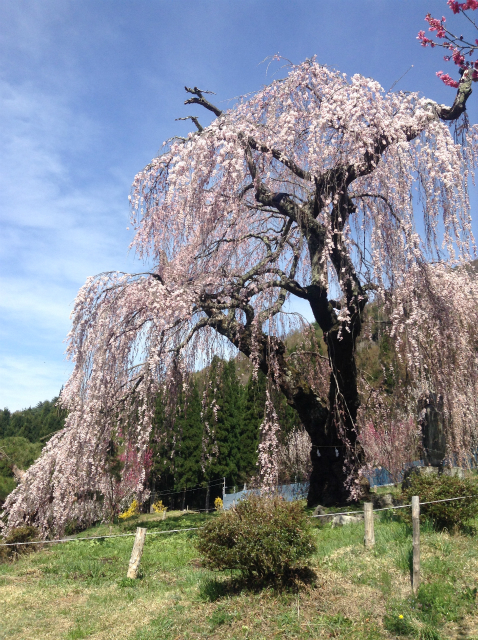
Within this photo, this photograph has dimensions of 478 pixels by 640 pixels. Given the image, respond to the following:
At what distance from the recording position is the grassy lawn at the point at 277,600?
4.79 meters

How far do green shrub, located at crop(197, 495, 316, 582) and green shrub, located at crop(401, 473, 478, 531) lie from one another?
2318 millimetres

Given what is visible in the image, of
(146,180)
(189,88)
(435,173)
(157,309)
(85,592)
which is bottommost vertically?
(85,592)

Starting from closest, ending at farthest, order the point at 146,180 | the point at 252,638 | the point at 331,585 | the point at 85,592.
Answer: the point at 252,638 < the point at 331,585 < the point at 85,592 < the point at 146,180

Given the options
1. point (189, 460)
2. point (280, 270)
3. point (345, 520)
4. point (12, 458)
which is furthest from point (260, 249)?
point (189, 460)

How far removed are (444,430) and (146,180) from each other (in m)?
8.10

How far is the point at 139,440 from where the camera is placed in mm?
9133

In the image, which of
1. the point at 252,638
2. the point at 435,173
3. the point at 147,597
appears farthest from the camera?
the point at 435,173

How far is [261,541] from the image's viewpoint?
5.50m

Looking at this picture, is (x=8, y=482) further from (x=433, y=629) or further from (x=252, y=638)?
(x=433, y=629)

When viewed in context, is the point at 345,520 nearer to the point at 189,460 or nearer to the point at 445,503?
the point at 445,503

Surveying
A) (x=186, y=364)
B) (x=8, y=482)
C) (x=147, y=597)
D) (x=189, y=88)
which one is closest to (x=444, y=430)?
(x=186, y=364)

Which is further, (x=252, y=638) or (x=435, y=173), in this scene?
(x=435, y=173)

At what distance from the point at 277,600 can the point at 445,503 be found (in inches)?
125

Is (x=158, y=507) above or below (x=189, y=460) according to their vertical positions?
below
